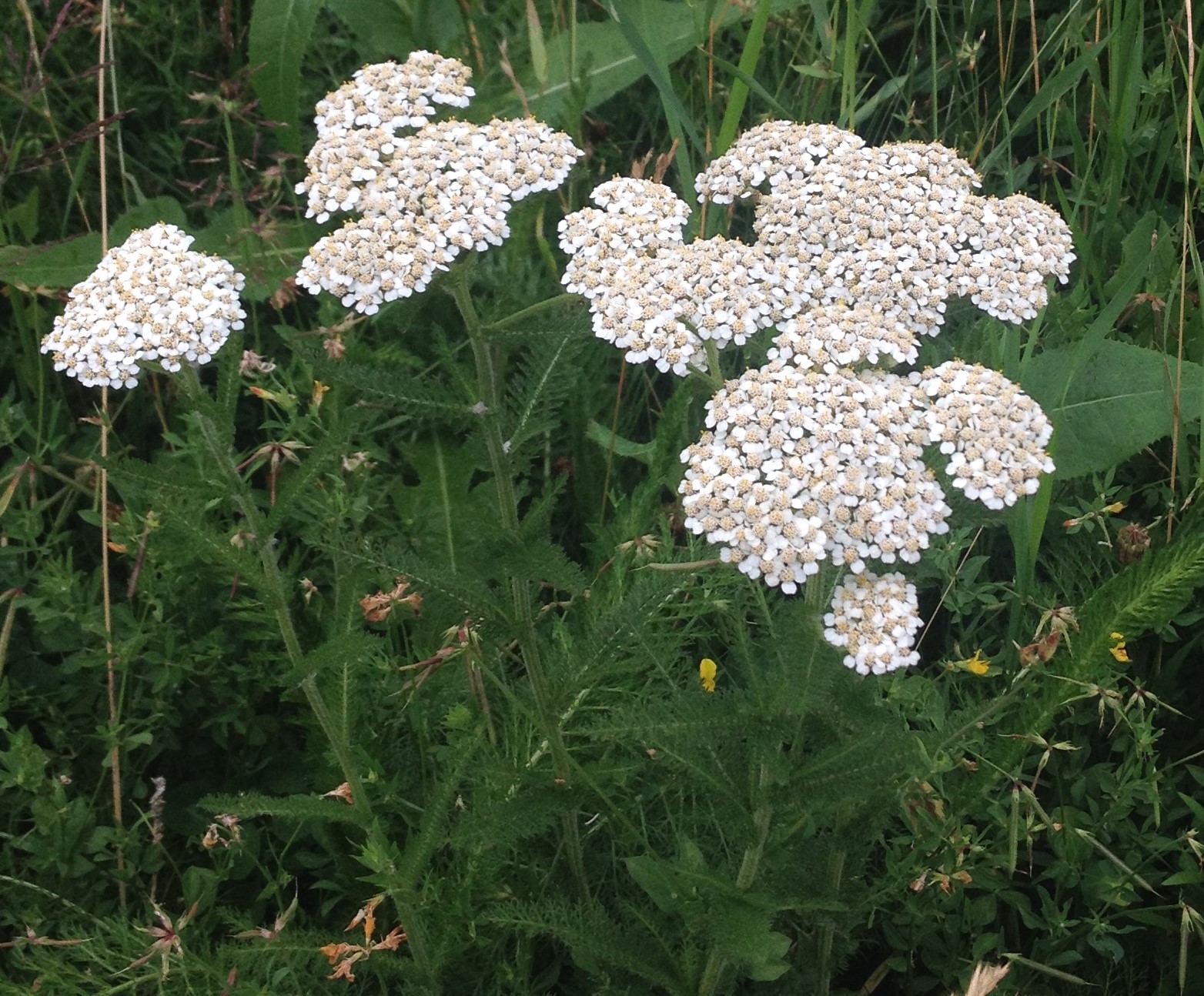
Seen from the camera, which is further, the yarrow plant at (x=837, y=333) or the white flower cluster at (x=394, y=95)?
the white flower cluster at (x=394, y=95)

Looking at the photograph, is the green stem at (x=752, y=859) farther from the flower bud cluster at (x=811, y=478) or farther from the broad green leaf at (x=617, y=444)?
the broad green leaf at (x=617, y=444)

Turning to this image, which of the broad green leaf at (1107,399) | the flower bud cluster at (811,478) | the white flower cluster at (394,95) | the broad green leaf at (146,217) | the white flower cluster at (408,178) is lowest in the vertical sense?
the broad green leaf at (1107,399)

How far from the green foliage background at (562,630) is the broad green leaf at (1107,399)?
0.03ft

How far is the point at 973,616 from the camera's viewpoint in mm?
2861

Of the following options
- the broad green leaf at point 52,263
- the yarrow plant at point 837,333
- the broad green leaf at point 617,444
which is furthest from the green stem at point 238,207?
the yarrow plant at point 837,333

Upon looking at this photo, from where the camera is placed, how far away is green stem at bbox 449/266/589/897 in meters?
1.95

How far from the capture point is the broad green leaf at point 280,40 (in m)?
3.16

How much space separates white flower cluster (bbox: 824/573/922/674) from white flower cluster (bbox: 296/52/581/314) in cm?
88

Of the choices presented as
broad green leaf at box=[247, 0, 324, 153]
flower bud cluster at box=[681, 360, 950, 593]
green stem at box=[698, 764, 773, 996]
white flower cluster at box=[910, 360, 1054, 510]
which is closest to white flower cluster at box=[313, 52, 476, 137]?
flower bud cluster at box=[681, 360, 950, 593]

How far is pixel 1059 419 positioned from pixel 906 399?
93 centimetres

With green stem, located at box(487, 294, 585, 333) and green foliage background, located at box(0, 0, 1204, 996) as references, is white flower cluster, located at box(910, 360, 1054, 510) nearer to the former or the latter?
green foliage background, located at box(0, 0, 1204, 996)

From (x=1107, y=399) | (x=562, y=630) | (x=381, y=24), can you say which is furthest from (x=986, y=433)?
(x=381, y=24)

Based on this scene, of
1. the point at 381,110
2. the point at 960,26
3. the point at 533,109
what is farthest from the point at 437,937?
the point at 960,26

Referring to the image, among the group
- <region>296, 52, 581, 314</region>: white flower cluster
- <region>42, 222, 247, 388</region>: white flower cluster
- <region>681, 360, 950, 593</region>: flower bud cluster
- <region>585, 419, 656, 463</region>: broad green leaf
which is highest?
<region>296, 52, 581, 314</region>: white flower cluster
